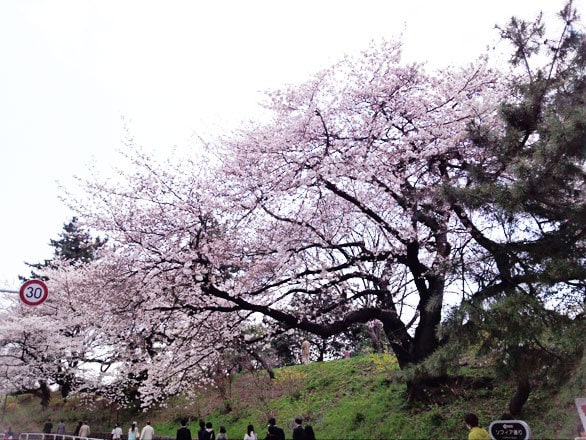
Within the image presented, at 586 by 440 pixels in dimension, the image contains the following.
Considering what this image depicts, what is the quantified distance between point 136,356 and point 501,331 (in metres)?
12.0

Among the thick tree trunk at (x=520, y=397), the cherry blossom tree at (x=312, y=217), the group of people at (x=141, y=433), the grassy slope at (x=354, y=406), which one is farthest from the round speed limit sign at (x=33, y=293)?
the thick tree trunk at (x=520, y=397)

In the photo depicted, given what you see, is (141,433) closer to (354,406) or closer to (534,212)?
(354,406)

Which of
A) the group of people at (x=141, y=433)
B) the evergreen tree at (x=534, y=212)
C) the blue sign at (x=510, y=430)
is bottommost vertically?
the blue sign at (x=510, y=430)

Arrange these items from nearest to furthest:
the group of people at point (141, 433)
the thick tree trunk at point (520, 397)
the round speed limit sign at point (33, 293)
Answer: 1. the thick tree trunk at point (520, 397)
2. the round speed limit sign at point (33, 293)
3. the group of people at point (141, 433)

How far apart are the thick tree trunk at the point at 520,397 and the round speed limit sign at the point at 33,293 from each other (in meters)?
8.69

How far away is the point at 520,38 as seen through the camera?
739 cm

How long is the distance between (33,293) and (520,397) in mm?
9006

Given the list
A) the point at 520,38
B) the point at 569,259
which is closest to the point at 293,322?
the point at 569,259

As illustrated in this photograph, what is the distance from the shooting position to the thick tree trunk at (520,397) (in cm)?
738

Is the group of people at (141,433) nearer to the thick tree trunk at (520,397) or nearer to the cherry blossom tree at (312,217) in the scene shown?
the cherry blossom tree at (312,217)

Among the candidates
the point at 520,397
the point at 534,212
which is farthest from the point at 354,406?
the point at 534,212

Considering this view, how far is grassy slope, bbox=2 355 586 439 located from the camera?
7.84m

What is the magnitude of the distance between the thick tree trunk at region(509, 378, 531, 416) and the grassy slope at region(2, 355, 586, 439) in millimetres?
167

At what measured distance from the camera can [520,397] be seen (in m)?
7.78
